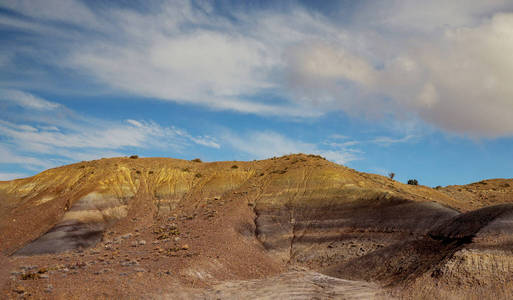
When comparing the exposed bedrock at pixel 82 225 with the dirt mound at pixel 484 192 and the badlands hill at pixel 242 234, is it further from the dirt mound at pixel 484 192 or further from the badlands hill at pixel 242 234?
the dirt mound at pixel 484 192

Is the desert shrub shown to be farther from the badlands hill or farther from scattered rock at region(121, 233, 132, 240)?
scattered rock at region(121, 233, 132, 240)

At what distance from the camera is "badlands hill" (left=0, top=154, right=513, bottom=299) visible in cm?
1959

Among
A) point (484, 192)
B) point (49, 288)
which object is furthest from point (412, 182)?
point (49, 288)

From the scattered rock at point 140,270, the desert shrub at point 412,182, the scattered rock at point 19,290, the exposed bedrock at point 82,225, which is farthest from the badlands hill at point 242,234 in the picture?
the desert shrub at point 412,182

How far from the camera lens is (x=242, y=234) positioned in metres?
34.2

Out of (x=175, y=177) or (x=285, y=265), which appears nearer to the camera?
(x=285, y=265)

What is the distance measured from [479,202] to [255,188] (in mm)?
34977

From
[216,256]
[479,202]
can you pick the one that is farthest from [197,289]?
[479,202]

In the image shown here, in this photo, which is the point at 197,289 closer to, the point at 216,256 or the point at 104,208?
the point at 216,256

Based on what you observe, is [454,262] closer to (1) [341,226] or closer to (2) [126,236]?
(1) [341,226]

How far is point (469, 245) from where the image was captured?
20.2 metres

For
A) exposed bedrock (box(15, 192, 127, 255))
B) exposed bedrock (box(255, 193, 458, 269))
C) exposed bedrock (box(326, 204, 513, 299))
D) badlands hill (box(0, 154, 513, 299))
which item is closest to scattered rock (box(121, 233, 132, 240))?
badlands hill (box(0, 154, 513, 299))

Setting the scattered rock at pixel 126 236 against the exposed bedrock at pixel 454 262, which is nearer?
the exposed bedrock at pixel 454 262

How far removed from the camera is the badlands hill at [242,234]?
19.6 meters
